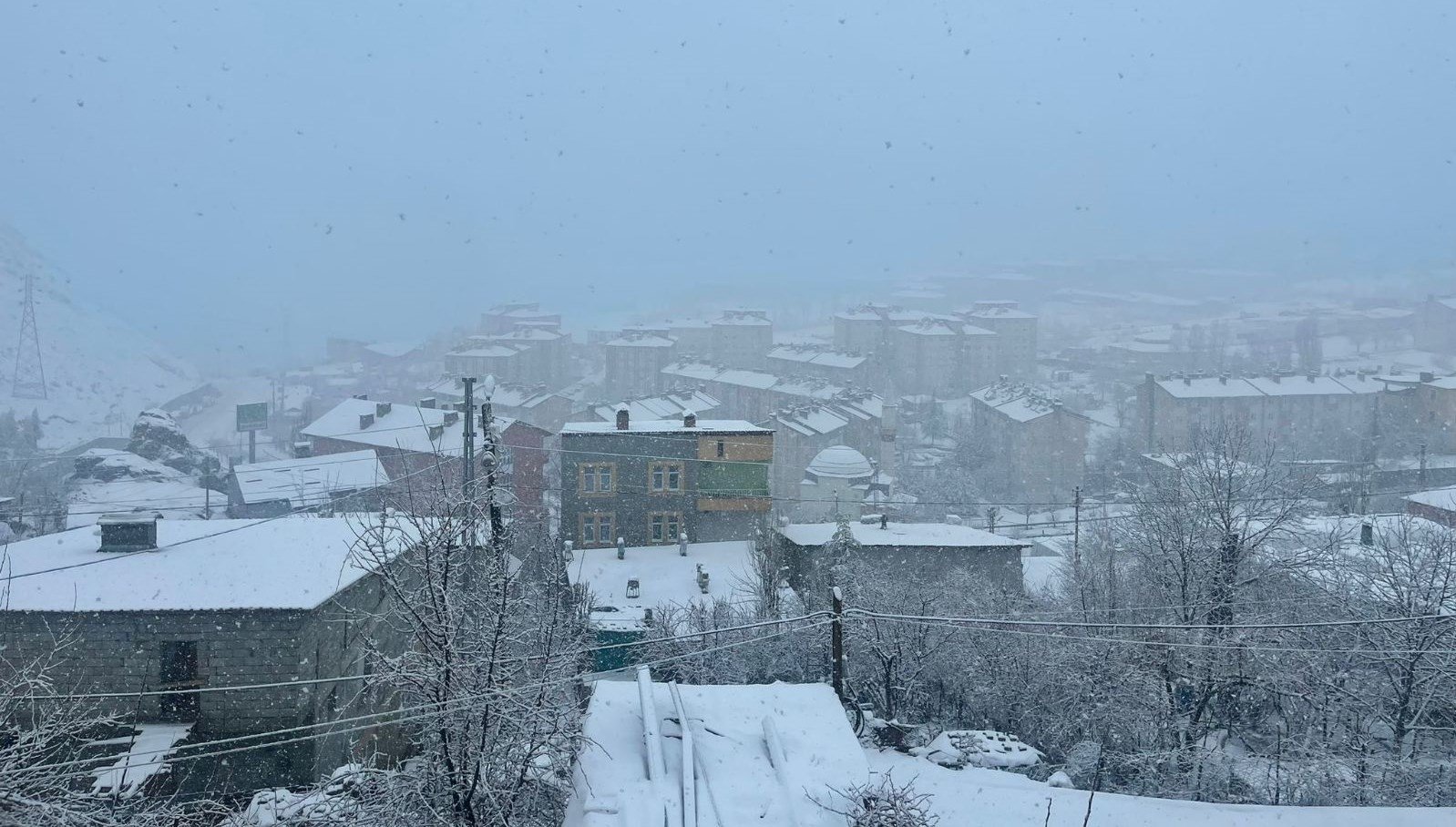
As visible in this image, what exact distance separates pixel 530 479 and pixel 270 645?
17.0 metres

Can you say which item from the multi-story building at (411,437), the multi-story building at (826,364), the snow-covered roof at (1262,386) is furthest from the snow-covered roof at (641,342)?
the snow-covered roof at (1262,386)

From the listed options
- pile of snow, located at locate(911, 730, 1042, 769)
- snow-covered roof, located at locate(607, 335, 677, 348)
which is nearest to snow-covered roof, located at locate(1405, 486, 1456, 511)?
pile of snow, located at locate(911, 730, 1042, 769)

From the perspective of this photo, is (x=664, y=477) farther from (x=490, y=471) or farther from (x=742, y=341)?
(x=742, y=341)

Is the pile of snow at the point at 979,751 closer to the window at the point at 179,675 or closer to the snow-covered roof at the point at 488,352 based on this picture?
the window at the point at 179,675

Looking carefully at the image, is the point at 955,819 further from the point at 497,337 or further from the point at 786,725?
the point at 497,337

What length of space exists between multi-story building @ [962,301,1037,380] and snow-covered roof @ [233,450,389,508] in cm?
4523

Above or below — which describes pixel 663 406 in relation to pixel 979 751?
above

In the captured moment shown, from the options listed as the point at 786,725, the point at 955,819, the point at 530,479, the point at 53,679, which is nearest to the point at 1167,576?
the point at 955,819

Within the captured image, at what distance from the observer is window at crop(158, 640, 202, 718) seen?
29.0ft

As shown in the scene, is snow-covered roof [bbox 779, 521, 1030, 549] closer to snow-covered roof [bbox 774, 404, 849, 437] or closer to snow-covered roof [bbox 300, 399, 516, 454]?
snow-covered roof [bbox 300, 399, 516, 454]

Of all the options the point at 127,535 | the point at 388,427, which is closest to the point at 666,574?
the point at 127,535

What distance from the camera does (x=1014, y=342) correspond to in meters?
63.5

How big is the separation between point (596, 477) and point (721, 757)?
59.4 ft

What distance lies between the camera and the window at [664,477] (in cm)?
2280
